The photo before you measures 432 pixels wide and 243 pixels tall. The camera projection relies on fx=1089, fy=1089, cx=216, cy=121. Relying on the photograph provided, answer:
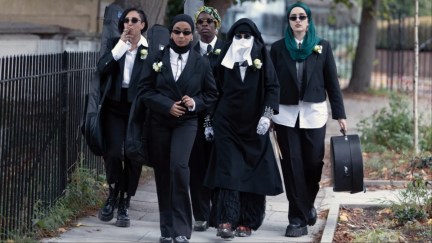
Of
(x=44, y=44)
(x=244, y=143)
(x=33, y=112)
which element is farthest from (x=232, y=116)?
(x=44, y=44)

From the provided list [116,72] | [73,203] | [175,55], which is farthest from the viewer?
[73,203]

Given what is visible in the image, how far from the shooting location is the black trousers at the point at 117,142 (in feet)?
31.6

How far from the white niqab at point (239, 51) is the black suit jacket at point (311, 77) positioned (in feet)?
1.40

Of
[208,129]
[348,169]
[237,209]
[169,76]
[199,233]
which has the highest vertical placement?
[169,76]

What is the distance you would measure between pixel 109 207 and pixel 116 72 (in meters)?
1.22

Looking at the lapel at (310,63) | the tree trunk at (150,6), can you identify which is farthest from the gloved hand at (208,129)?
the tree trunk at (150,6)

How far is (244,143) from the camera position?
30.1ft

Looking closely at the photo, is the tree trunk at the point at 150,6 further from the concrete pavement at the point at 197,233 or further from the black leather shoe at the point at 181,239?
the black leather shoe at the point at 181,239

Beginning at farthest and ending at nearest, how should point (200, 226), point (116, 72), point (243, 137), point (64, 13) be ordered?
point (64, 13)
point (116, 72)
point (200, 226)
point (243, 137)

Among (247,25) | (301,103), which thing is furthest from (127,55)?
(301,103)

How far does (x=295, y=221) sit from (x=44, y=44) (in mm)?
8466

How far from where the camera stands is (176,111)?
28.1 feet

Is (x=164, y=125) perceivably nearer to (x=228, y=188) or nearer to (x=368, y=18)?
(x=228, y=188)

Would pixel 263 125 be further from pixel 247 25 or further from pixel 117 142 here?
pixel 117 142
